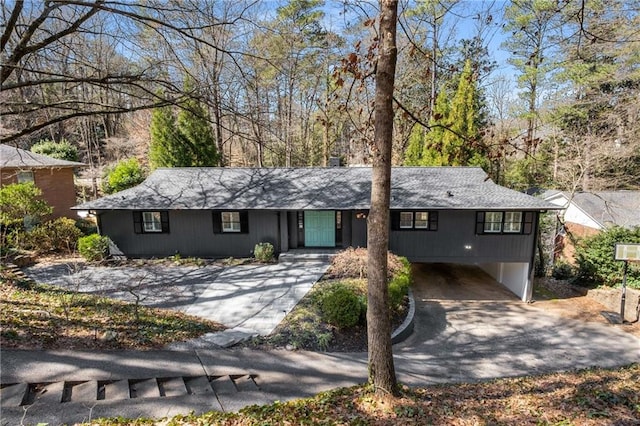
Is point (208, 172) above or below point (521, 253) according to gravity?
above

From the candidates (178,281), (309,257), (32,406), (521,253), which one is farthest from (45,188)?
(521,253)

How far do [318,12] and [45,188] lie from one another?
57.9ft

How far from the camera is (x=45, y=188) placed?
17500 mm

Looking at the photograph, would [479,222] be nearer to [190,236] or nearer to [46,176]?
[190,236]

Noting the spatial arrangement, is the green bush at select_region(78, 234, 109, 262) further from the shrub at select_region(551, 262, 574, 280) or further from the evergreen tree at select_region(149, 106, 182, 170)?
the shrub at select_region(551, 262, 574, 280)

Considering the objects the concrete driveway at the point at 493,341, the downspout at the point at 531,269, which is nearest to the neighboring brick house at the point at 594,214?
the downspout at the point at 531,269

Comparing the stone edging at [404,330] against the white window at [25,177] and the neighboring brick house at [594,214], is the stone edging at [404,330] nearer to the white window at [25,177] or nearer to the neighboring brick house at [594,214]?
the neighboring brick house at [594,214]

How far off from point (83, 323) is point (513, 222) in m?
13.5

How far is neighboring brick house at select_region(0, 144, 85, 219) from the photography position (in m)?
16.3

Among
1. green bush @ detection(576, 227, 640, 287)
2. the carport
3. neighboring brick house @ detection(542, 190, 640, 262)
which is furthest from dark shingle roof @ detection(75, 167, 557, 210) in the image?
neighboring brick house @ detection(542, 190, 640, 262)

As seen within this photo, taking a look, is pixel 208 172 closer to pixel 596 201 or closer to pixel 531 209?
pixel 531 209

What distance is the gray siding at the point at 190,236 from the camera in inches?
554

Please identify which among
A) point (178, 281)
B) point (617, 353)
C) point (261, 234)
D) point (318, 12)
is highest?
point (318, 12)

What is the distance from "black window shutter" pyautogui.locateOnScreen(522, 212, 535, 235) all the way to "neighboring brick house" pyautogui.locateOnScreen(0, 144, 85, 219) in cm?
1969
